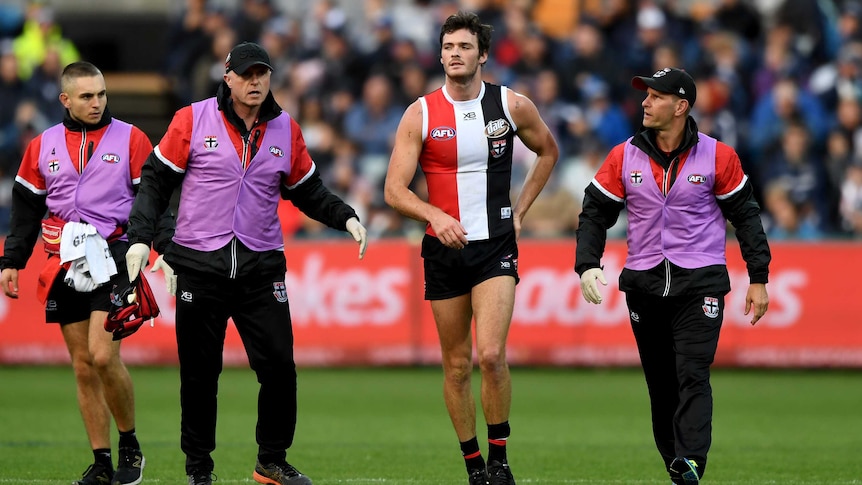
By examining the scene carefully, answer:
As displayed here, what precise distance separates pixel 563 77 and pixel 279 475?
12781mm

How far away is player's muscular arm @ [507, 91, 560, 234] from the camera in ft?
31.1

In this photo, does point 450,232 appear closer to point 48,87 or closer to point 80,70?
point 80,70

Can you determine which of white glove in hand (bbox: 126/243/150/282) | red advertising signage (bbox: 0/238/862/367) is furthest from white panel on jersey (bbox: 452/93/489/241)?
red advertising signage (bbox: 0/238/862/367)

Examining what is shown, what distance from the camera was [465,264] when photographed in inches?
365

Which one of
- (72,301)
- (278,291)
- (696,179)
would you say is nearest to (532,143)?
(696,179)

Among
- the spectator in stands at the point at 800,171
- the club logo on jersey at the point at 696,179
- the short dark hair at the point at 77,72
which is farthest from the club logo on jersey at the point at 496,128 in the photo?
the spectator in stands at the point at 800,171

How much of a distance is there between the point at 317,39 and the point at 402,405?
9.72 meters

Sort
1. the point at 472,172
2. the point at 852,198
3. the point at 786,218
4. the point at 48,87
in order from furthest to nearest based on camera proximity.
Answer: the point at 48,87 → the point at 852,198 → the point at 786,218 → the point at 472,172

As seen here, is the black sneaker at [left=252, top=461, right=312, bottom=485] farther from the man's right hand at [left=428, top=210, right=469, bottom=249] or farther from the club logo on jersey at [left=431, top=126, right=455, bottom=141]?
the club logo on jersey at [left=431, top=126, right=455, bottom=141]

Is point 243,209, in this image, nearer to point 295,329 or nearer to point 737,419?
point 737,419

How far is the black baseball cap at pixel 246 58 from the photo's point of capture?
29.1ft

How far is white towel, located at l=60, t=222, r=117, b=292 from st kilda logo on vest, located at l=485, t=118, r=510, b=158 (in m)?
2.67

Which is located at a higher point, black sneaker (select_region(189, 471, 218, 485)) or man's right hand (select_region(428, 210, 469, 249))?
man's right hand (select_region(428, 210, 469, 249))

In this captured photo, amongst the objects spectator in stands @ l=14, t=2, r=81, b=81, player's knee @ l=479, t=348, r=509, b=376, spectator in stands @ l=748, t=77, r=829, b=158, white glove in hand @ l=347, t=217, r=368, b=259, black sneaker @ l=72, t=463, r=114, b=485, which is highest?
spectator in stands @ l=14, t=2, r=81, b=81
